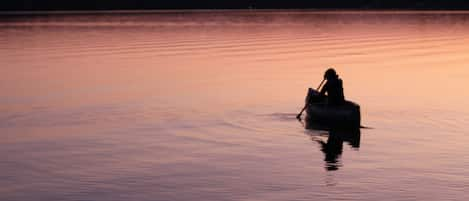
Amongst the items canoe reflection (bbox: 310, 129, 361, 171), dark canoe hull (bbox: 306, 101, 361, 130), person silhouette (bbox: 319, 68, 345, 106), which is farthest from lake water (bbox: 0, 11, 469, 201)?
person silhouette (bbox: 319, 68, 345, 106)

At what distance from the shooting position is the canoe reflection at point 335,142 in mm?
24267

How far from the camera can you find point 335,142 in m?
27.9

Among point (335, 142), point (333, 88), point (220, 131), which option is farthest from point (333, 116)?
point (220, 131)

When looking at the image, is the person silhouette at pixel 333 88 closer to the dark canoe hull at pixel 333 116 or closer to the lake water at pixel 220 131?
the dark canoe hull at pixel 333 116

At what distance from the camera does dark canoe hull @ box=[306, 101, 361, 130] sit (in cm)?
2988

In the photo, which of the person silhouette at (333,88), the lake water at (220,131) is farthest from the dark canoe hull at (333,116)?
the lake water at (220,131)

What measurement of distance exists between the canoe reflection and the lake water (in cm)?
16

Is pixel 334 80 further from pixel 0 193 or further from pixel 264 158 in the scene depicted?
pixel 0 193

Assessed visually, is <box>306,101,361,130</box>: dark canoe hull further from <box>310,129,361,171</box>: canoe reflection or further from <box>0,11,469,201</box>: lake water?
<box>0,11,469,201</box>: lake water

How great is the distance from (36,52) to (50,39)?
2132 cm

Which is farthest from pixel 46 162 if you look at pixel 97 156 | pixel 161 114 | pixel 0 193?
pixel 161 114

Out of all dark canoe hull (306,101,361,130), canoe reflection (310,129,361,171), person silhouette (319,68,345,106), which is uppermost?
person silhouette (319,68,345,106)

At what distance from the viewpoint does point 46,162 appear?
78.6 ft

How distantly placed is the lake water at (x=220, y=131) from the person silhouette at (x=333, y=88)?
1.48 meters
